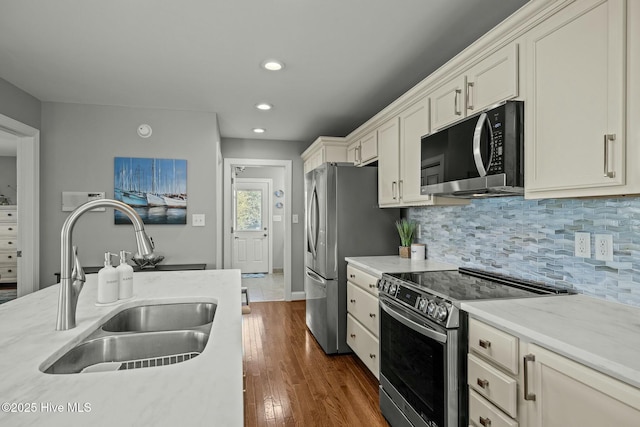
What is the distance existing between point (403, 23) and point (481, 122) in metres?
0.80

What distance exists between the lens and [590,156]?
1.38 metres

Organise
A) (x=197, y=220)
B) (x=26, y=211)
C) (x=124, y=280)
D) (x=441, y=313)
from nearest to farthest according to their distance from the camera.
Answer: (x=124, y=280)
(x=441, y=313)
(x=26, y=211)
(x=197, y=220)

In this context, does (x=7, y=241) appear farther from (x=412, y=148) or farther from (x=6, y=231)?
(x=412, y=148)

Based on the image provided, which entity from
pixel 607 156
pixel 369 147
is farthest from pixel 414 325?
pixel 369 147

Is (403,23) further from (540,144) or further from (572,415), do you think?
(572,415)

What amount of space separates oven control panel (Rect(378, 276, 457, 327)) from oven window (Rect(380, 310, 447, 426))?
0.13 meters

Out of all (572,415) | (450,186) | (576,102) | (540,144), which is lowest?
(572,415)

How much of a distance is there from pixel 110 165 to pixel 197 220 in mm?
1024

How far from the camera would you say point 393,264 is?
2.83 meters

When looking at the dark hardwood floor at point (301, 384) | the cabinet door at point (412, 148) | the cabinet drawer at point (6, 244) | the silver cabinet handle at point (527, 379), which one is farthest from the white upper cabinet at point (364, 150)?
the cabinet drawer at point (6, 244)

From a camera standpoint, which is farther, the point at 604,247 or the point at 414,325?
the point at 414,325

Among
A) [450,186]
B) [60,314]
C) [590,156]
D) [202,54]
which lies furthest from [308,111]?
[60,314]

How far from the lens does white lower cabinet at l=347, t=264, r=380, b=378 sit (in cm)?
263

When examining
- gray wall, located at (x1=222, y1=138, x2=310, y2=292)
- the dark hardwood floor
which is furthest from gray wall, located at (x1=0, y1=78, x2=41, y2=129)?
the dark hardwood floor
